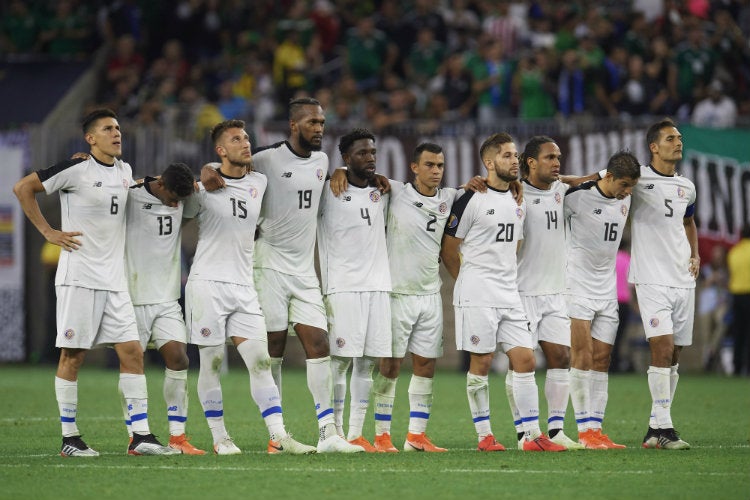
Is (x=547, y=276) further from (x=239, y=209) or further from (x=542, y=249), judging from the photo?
(x=239, y=209)

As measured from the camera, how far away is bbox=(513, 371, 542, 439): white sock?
40.4 ft

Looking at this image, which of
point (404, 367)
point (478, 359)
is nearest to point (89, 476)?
point (478, 359)

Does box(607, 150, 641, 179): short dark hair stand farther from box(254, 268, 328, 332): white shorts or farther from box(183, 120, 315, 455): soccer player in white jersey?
box(183, 120, 315, 455): soccer player in white jersey

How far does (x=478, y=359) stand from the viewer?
1248cm

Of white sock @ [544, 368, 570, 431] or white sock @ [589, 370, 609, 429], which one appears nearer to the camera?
white sock @ [544, 368, 570, 431]

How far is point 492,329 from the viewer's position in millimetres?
12414

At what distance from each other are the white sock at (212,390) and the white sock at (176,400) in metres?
0.17

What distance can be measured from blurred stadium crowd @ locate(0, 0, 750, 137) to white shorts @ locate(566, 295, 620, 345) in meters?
11.6

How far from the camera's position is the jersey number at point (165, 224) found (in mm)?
12312

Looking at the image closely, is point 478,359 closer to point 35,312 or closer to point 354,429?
point 354,429

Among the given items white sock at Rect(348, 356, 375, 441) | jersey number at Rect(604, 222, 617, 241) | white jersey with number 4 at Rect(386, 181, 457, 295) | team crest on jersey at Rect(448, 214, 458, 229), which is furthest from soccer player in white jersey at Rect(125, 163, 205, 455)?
jersey number at Rect(604, 222, 617, 241)

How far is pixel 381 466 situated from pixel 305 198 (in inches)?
102

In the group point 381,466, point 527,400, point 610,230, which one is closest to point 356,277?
point 527,400

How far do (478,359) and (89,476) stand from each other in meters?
3.67
